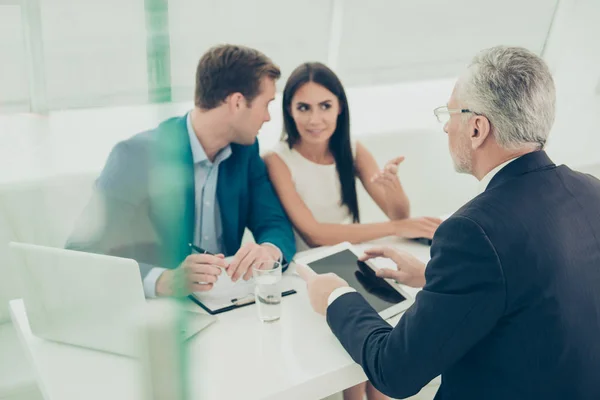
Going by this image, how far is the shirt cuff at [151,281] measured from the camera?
46 centimetres

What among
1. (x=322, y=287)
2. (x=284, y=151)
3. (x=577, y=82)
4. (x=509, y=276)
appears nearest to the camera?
(x=509, y=276)

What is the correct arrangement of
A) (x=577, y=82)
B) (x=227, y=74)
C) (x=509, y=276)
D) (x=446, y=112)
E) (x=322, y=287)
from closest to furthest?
(x=509, y=276) → (x=446, y=112) → (x=322, y=287) → (x=227, y=74) → (x=577, y=82)

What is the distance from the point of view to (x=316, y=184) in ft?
7.06

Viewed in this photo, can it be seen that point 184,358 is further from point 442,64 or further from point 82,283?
point 442,64

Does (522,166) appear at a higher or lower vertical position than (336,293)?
higher

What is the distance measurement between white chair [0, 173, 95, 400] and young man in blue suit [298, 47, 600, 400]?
0.63 metres

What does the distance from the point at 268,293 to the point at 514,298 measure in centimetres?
54

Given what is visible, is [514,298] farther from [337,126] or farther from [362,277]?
[337,126]

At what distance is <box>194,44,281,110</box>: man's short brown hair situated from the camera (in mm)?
1808

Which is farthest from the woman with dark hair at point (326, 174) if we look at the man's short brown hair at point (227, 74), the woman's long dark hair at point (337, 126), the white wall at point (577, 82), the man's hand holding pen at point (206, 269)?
the white wall at point (577, 82)

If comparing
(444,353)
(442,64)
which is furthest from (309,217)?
(442,64)

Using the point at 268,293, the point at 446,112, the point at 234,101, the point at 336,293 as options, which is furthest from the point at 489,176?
the point at 234,101

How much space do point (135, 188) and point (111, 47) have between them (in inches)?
4.4

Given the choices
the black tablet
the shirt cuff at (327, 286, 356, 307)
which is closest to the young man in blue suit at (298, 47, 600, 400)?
the shirt cuff at (327, 286, 356, 307)
